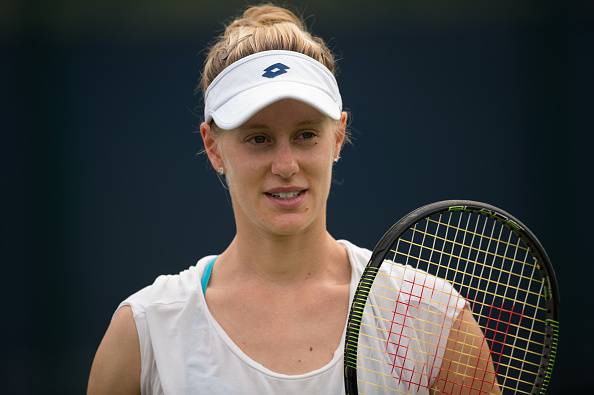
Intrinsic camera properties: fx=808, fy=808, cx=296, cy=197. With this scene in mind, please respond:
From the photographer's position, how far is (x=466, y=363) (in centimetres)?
221

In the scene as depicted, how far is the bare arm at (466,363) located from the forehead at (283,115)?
0.69 metres

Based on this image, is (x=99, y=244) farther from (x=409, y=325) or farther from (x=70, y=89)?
(x=409, y=325)

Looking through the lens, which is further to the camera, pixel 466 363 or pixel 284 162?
Result: pixel 466 363

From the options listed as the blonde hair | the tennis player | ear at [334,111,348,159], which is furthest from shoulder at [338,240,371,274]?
the blonde hair

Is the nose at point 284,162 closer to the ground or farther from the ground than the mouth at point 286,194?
farther from the ground

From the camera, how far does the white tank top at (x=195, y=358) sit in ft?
6.88

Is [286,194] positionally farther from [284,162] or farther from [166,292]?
[166,292]

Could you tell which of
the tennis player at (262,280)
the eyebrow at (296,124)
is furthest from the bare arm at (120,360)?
the eyebrow at (296,124)

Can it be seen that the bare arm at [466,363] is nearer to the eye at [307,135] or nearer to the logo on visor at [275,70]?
the eye at [307,135]

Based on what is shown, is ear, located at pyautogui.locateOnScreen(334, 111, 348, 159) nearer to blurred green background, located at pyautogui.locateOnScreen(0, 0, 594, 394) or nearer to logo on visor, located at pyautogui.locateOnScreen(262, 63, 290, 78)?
logo on visor, located at pyautogui.locateOnScreen(262, 63, 290, 78)

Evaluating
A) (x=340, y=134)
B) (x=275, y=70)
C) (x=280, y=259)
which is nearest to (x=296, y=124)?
(x=275, y=70)

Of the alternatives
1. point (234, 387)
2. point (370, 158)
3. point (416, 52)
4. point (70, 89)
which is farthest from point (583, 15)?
point (234, 387)

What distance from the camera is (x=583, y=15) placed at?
4.70 m

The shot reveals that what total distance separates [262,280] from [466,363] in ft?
2.00
